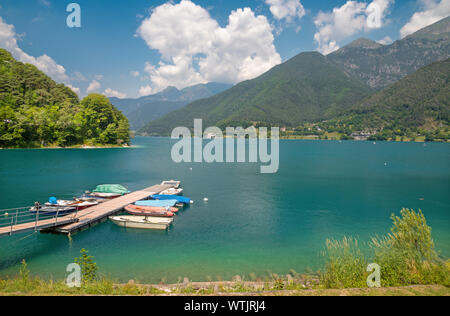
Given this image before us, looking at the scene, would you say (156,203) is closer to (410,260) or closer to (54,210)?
(54,210)

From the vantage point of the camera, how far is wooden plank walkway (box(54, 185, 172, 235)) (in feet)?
86.2

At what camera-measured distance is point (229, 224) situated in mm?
30688

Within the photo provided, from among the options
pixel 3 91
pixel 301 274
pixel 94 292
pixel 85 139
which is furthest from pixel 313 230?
pixel 3 91

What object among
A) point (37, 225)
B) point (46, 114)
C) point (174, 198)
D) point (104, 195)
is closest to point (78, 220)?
point (37, 225)

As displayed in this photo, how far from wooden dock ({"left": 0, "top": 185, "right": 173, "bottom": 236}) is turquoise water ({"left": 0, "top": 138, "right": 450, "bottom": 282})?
104 centimetres

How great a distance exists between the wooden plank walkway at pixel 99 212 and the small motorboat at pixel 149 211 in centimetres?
236

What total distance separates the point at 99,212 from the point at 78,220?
364 centimetres

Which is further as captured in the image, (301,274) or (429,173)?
(429,173)

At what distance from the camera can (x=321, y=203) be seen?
41031 millimetres

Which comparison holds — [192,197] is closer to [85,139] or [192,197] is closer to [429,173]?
[429,173]

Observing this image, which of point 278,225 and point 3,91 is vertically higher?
point 3,91
